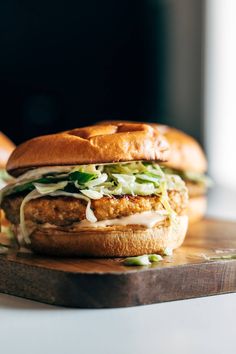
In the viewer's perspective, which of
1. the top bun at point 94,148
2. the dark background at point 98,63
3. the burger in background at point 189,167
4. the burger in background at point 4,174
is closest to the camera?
the top bun at point 94,148

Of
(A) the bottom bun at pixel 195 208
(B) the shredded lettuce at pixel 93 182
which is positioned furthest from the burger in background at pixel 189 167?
(B) the shredded lettuce at pixel 93 182

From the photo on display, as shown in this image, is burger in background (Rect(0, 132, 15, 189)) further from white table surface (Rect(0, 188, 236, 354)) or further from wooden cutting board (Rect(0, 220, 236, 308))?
white table surface (Rect(0, 188, 236, 354))

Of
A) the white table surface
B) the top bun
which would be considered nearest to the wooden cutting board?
the white table surface

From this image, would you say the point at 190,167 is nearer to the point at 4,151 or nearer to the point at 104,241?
the point at 4,151

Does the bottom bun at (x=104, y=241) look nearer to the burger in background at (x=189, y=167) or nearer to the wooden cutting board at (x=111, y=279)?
the wooden cutting board at (x=111, y=279)

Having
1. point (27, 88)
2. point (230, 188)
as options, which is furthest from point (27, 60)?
point (230, 188)

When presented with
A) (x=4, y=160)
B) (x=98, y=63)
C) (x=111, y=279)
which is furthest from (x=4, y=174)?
(x=98, y=63)
